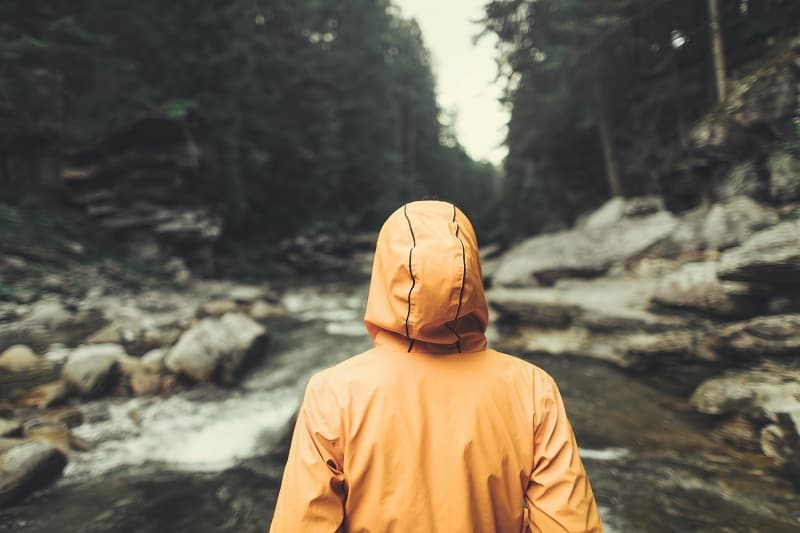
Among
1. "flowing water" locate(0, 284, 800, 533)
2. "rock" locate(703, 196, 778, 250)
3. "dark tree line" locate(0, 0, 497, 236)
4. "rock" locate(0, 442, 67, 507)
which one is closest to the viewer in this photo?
"flowing water" locate(0, 284, 800, 533)

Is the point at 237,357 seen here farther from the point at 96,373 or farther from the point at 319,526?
the point at 319,526

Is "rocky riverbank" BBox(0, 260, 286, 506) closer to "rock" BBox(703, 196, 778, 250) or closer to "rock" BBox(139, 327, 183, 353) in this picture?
"rock" BBox(139, 327, 183, 353)

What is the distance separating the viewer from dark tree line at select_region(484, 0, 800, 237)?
974cm

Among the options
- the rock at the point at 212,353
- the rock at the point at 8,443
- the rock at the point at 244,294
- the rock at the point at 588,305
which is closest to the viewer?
the rock at the point at 8,443

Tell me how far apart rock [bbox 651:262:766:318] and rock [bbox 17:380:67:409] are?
8.96 meters

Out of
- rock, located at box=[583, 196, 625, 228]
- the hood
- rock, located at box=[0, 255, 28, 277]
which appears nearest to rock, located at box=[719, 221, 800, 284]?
the hood

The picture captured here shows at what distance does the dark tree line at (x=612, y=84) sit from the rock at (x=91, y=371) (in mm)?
12998

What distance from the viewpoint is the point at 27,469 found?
3109mm

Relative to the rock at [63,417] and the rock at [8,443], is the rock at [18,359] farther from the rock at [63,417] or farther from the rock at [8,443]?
the rock at [8,443]

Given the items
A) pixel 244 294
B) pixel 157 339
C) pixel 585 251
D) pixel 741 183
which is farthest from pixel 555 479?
pixel 244 294

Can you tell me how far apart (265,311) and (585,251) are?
936cm

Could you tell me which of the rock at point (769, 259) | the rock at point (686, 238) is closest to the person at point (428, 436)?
the rock at point (769, 259)

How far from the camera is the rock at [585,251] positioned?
8.21 meters

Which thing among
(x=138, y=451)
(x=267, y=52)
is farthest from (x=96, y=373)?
(x=267, y=52)
